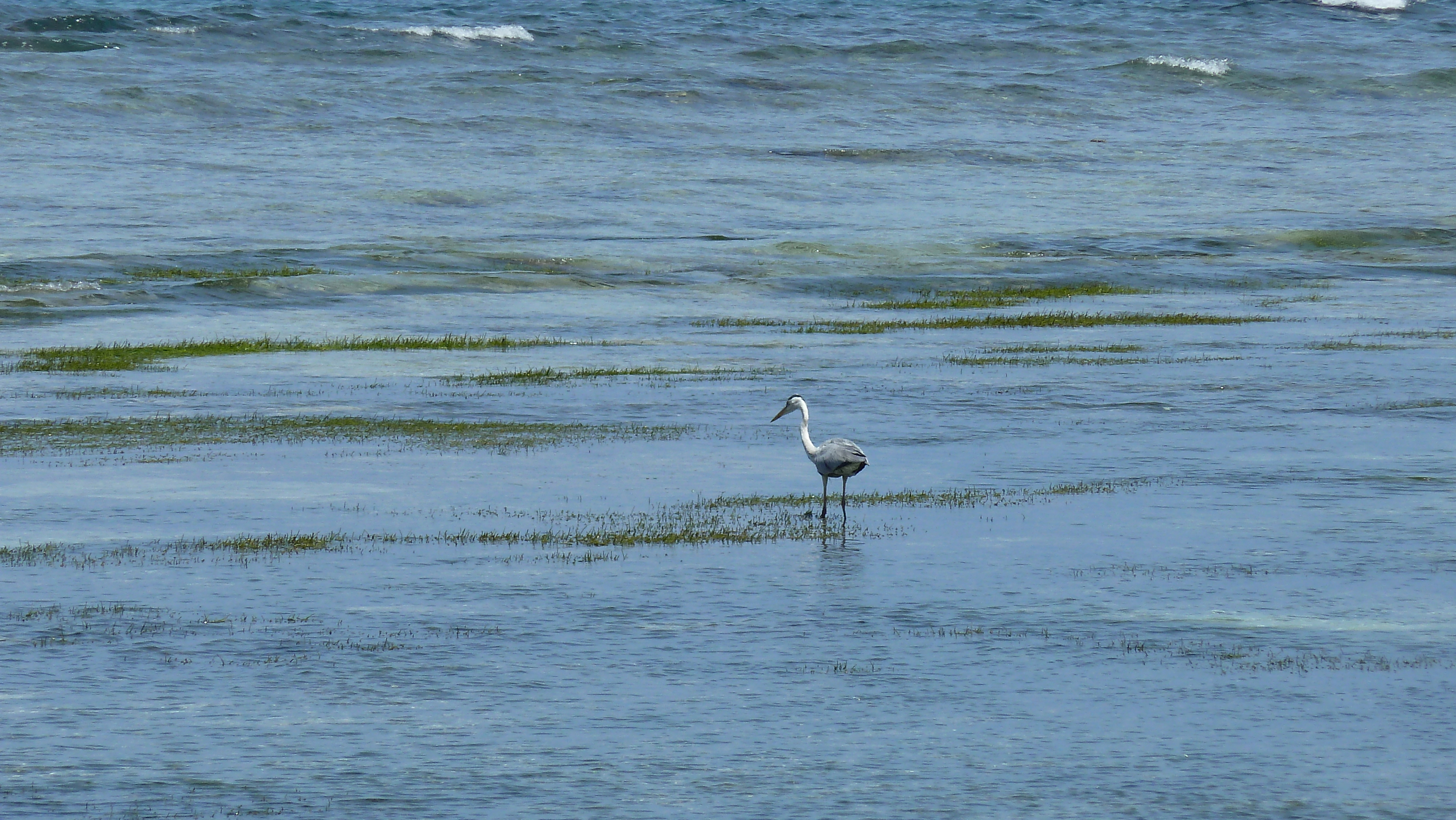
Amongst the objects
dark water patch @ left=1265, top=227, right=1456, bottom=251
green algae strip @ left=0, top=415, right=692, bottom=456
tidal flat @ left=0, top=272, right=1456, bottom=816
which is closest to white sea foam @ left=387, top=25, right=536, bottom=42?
dark water patch @ left=1265, top=227, right=1456, bottom=251

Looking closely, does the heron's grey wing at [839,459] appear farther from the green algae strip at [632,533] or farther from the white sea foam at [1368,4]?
the white sea foam at [1368,4]

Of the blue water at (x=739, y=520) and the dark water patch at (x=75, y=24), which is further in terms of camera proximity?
the dark water patch at (x=75, y=24)

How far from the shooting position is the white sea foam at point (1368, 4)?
118750mm

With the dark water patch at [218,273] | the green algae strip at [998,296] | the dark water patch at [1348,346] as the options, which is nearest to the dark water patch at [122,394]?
the dark water patch at [218,273]

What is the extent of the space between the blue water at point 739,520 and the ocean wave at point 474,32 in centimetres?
3472

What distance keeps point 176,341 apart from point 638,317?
25.8 feet

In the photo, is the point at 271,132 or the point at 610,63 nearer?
the point at 271,132

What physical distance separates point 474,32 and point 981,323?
6548 centimetres

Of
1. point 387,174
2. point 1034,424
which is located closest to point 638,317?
point 1034,424

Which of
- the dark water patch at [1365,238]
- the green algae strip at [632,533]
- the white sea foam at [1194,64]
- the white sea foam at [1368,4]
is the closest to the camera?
the green algae strip at [632,533]

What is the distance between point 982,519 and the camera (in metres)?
16.8

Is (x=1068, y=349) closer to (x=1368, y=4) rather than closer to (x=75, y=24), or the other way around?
(x=75, y=24)

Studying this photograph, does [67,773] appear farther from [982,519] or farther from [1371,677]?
[982,519]

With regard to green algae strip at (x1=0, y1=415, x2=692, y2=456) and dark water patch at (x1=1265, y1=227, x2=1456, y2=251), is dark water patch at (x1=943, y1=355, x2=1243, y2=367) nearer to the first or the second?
green algae strip at (x1=0, y1=415, x2=692, y2=456)
